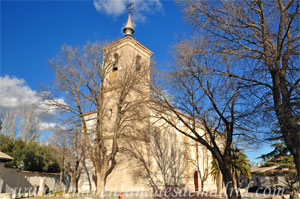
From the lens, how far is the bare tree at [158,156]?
18.2 m

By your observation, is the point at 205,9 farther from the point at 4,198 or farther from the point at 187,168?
the point at 187,168

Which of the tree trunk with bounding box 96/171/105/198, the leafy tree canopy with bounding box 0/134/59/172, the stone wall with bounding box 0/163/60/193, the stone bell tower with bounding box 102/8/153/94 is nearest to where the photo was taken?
the tree trunk with bounding box 96/171/105/198

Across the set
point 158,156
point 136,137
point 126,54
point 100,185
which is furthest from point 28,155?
point 126,54

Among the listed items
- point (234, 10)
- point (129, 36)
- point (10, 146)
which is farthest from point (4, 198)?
point (234, 10)

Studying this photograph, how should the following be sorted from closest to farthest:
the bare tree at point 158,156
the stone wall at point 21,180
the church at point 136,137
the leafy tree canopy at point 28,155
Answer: the church at point 136,137 < the stone wall at point 21,180 < the bare tree at point 158,156 < the leafy tree canopy at point 28,155

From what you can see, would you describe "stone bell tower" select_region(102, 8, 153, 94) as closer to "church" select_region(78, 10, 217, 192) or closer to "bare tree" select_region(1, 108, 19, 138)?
"church" select_region(78, 10, 217, 192)

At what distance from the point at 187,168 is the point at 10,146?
19.8 meters

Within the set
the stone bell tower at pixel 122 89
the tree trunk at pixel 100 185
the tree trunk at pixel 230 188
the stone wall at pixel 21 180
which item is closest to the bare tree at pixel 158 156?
the stone bell tower at pixel 122 89

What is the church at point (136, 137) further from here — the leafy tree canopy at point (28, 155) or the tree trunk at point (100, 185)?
the leafy tree canopy at point (28, 155)

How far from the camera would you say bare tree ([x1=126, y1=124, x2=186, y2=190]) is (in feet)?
59.6

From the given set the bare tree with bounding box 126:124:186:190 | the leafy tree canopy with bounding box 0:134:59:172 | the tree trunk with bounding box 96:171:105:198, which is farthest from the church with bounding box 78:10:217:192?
the leafy tree canopy with bounding box 0:134:59:172

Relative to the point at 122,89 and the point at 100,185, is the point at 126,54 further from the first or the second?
the point at 100,185

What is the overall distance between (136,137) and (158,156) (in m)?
5.33

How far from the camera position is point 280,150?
2442 cm
